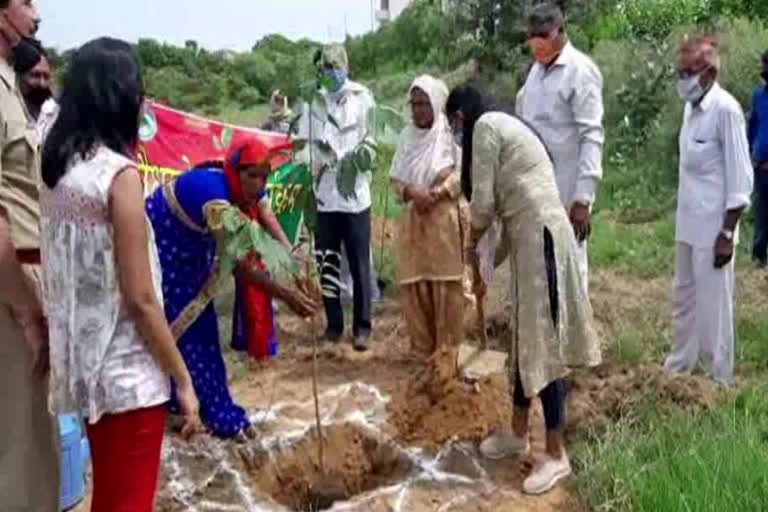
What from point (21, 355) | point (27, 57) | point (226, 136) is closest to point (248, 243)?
point (21, 355)

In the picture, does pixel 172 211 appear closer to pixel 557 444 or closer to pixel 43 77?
pixel 43 77

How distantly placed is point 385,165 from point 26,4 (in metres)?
8.26

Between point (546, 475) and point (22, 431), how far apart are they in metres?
2.00

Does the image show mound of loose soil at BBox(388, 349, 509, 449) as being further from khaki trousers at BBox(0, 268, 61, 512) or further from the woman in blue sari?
khaki trousers at BBox(0, 268, 61, 512)

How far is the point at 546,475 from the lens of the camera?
416 centimetres

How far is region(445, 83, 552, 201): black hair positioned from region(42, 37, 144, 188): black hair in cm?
176

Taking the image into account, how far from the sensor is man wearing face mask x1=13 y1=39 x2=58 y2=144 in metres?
4.08

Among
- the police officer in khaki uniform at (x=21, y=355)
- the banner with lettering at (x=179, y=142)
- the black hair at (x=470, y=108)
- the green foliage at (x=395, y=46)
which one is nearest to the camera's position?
the police officer in khaki uniform at (x=21, y=355)

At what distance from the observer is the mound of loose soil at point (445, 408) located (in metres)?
4.73

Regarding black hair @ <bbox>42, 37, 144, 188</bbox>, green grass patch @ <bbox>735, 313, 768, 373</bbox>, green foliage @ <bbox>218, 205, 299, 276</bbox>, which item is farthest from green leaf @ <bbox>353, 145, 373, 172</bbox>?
green grass patch @ <bbox>735, 313, 768, 373</bbox>

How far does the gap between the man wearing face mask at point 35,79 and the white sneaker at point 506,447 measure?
7.43 feet

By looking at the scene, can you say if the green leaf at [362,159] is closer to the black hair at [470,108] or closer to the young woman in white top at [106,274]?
the black hair at [470,108]

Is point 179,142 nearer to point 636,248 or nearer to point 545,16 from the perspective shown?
point 545,16

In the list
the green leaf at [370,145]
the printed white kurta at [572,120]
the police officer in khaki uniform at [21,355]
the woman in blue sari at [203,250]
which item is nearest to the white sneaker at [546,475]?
the woman in blue sari at [203,250]
